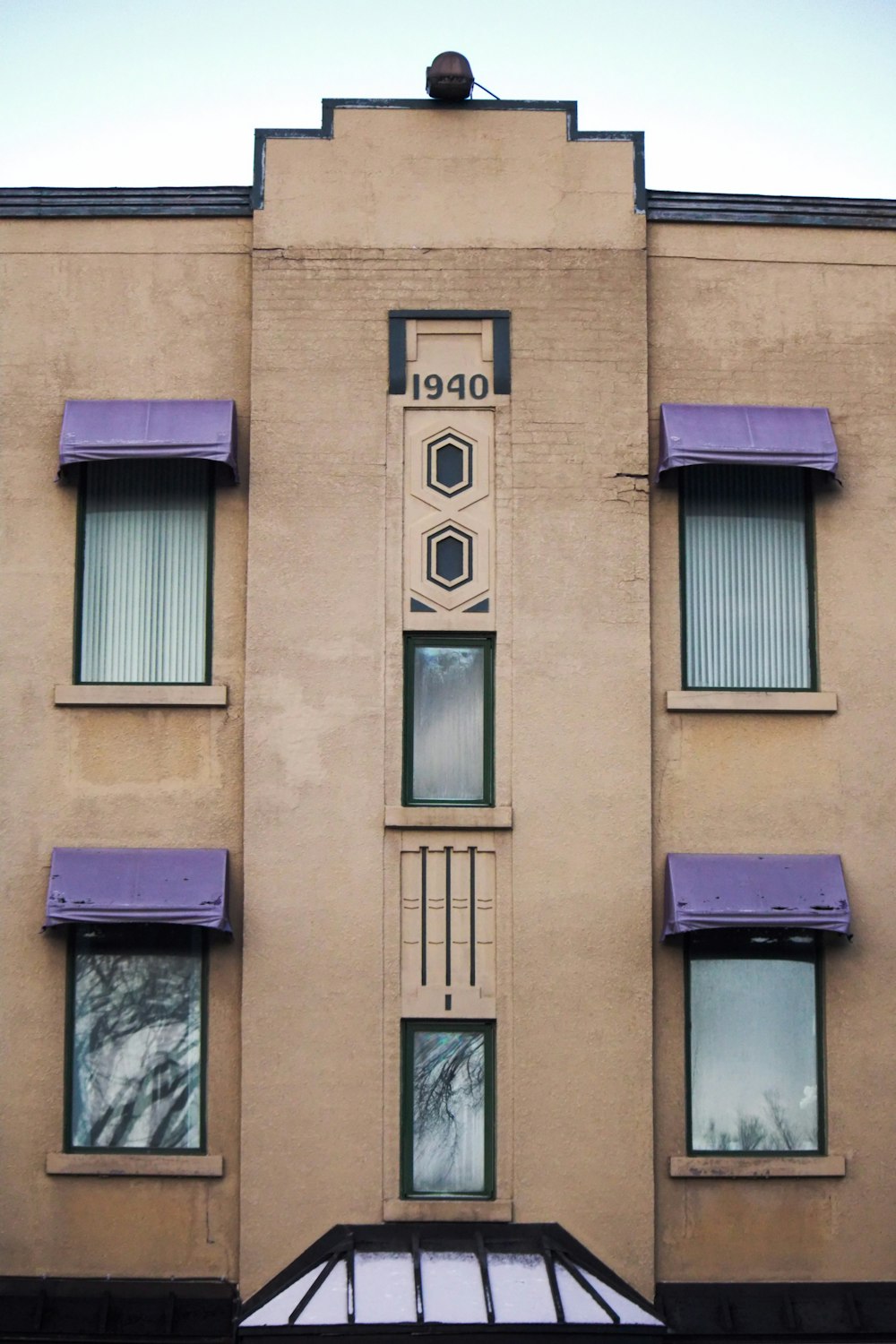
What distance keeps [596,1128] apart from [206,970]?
3233 millimetres

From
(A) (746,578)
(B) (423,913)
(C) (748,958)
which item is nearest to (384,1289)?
(B) (423,913)

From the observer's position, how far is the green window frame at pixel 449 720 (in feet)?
37.1

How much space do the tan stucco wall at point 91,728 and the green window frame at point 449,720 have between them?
4.57ft

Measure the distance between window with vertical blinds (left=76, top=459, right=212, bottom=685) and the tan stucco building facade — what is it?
16 centimetres

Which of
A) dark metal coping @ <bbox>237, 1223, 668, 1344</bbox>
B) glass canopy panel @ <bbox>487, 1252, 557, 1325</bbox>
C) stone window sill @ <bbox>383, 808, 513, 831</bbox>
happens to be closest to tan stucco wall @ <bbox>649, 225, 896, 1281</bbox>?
dark metal coping @ <bbox>237, 1223, 668, 1344</bbox>

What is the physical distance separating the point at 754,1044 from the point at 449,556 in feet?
14.9

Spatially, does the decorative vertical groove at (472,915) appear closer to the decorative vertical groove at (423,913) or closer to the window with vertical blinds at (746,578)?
the decorative vertical groove at (423,913)

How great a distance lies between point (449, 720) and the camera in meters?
11.4

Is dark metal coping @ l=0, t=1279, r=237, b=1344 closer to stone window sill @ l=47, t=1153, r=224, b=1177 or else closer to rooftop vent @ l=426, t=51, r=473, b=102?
stone window sill @ l=47, t=1153, r=224, b=1177

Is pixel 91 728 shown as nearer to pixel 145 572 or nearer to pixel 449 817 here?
pixel 145 572

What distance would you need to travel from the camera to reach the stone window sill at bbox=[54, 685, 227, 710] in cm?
1126

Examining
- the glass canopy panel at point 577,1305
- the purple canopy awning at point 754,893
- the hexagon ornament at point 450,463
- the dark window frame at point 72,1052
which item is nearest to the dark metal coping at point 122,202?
the hexagon ornament at point 450,463

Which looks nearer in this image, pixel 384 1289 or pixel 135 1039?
pixel 384 1289

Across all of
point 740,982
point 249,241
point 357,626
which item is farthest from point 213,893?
point 249,241
